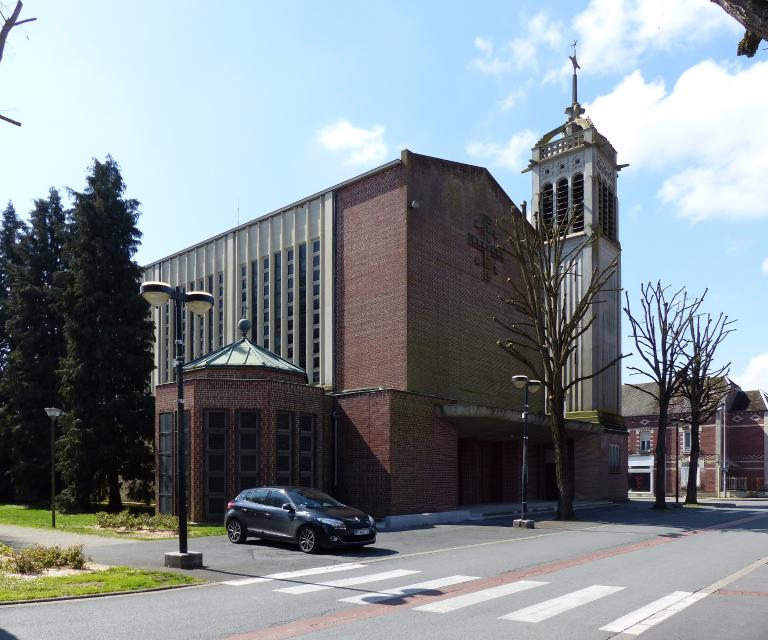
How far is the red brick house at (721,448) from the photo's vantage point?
65688 millimetres

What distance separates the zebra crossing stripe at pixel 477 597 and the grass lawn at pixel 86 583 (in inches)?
169

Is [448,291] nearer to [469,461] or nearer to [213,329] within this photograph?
[469,461]

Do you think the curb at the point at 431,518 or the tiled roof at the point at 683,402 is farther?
the tiled roof at the point at 683,402

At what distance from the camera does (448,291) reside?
1267 inches

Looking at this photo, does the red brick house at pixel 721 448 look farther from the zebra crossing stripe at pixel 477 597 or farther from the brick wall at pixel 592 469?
the zebra crossing stripe at pixel 477 597

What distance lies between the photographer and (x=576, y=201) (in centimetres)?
4797

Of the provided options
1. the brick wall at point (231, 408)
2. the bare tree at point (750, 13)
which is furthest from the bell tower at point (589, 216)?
the bare tree at point (750, 13)

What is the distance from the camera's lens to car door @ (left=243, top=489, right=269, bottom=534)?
686 inches

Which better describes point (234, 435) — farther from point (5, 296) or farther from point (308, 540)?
point (5, 296)

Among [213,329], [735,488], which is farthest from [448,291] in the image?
[735,488]

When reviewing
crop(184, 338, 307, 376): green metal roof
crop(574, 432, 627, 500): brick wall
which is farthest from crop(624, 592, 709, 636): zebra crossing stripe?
crop(574, 432, 627, 500): brick wall

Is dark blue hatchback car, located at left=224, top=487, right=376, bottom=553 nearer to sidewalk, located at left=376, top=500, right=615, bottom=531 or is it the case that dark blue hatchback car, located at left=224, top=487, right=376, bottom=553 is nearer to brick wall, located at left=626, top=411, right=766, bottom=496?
sidewalk, located at left=376, top=500, right=615, bottom=531

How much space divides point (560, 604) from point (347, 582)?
370 centimetres

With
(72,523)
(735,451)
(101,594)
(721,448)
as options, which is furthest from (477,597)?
(735,451)
